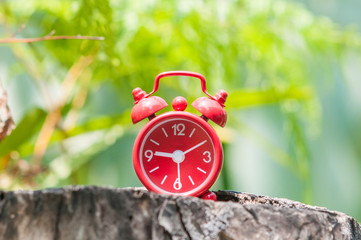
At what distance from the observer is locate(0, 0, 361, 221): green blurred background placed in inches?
41.3

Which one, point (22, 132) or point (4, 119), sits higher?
point (4, 119)

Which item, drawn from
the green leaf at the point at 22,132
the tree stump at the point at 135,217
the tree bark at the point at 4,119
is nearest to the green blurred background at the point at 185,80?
the green leaf at the point at 22,132

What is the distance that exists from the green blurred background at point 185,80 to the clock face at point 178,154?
36 centimetres

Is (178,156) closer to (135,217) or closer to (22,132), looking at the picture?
(135,217)

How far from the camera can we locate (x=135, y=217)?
1.23 ft

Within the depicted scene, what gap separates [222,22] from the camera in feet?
3.72

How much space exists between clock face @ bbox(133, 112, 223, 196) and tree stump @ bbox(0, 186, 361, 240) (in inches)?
3.9

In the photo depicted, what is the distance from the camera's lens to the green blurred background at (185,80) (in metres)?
1.05

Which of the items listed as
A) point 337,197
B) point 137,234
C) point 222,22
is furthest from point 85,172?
point 137,234

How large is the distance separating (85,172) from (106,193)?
49.1 inches

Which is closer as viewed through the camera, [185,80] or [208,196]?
[208,196]

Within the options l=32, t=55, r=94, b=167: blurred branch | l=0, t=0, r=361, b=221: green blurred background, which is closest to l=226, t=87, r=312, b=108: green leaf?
l=0, t=0, r=361, b=221: green blurred background

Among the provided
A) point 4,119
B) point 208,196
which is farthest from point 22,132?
point 208,196

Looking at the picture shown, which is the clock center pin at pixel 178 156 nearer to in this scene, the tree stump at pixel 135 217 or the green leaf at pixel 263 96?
the tree stump at pixel 135 217
